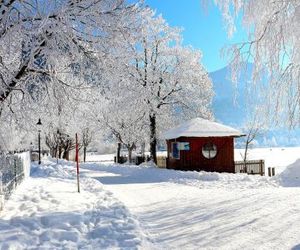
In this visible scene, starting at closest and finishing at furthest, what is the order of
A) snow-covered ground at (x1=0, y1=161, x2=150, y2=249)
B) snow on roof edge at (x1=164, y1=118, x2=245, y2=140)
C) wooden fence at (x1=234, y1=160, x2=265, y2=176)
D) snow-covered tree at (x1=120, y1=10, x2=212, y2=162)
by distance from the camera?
snow-covered ground at (x1=0, y1=161, x2=150, y2=249) < snow on roof edge at (x1=164, y1=118, x2=245, y2=140) < wooden fence at (x1=234, y1=160, x2=265, y2=176) < snow-covered tree at (x1=120, y1=10, x2=212, y2=162)

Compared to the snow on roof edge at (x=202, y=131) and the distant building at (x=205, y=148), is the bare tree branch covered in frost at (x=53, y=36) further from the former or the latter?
the distant building at (x=205, y=148)

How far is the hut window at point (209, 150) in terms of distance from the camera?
26.7 m

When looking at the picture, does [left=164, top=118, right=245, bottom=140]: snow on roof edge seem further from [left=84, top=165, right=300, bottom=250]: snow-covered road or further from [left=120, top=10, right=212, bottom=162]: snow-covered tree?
[left=84, top=165, right=300, bottom=250]: snow-covered road

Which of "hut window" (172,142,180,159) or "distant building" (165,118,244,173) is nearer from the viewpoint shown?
"distant building" (165,118,244,173)

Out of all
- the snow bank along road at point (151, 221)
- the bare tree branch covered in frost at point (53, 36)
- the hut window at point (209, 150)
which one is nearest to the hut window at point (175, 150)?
the hut window at point (209, 150)

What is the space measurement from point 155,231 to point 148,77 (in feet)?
83.7

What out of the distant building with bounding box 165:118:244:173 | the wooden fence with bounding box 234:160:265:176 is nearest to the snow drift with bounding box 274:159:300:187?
the distant building with bounding box 165:118:244:173

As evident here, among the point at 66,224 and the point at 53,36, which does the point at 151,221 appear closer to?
the point at 66,224

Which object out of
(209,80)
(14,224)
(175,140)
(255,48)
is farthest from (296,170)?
(209,80)

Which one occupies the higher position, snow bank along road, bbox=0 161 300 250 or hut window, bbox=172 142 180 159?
hut window, bbox=172 142 180 159

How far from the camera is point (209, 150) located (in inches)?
1053

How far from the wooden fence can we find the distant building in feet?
3.88

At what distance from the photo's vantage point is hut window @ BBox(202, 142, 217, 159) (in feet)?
87.5

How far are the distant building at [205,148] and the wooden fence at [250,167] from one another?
1181 millimetres
